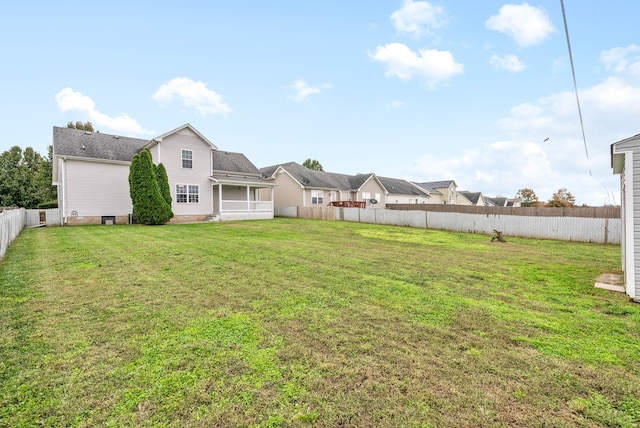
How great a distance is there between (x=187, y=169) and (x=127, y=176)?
12.2ft

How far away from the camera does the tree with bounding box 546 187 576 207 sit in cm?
3353

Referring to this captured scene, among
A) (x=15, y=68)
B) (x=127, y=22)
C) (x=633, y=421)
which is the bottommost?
(x=633, y=421)

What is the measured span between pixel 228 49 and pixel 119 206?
12.3m

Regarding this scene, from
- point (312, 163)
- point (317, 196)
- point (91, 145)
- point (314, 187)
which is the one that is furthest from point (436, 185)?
point (91, 145)

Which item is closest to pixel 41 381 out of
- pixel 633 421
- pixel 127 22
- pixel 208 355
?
pixel 208 355

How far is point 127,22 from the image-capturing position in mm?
14266

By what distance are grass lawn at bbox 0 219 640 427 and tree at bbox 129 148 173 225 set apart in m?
11.9

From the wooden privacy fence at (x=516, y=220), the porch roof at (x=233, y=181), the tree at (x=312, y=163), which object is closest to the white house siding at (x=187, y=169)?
the porch roof at (x=233, y=181)

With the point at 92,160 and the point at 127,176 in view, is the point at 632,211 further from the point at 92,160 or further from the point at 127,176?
the point at 92,160

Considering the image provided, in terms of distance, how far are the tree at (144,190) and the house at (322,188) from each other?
42.6ft

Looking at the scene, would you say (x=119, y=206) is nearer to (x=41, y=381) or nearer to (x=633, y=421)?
(x=41, y=381)

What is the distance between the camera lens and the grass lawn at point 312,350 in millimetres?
2217

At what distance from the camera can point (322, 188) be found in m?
29.9

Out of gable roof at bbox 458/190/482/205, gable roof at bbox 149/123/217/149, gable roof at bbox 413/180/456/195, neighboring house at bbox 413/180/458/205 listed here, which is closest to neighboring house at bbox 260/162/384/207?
gable roof at bbox 149/123/217/149
